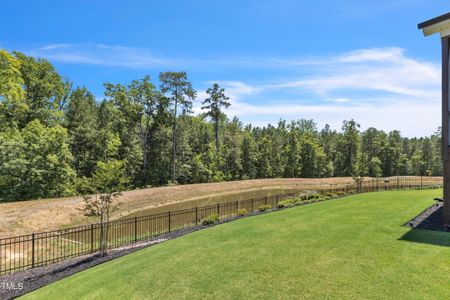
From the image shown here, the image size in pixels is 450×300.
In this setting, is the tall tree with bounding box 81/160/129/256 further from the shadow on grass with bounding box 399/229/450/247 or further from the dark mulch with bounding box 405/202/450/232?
the dark mulch with bounding box 405/202/450/232

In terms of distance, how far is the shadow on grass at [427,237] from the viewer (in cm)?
650

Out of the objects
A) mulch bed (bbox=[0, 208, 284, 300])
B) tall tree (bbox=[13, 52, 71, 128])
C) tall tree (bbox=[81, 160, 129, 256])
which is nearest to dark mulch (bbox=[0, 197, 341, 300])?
mulch bed (bbox=[0, 208, 284, 300])

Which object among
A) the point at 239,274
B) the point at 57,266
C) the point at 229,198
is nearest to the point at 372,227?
the point at 239,274

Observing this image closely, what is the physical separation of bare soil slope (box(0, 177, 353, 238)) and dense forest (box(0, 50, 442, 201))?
8.72ft

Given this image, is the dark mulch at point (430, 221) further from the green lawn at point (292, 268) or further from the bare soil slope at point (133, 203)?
the bare soil slope at point (133, 203)

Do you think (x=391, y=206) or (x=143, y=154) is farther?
(x=143, y=154)

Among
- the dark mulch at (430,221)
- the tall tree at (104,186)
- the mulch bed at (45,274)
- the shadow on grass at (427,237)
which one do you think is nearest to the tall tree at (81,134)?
the tall tree at (104,186)

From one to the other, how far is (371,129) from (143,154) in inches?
1959

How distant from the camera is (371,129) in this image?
65.1m

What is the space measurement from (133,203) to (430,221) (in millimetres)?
20427

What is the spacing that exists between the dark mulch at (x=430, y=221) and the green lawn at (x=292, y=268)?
321mm

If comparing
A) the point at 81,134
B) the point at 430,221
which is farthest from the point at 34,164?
the point at 430,221

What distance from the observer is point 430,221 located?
28.2 feet

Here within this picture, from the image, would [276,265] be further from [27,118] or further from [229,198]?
[27,118]
